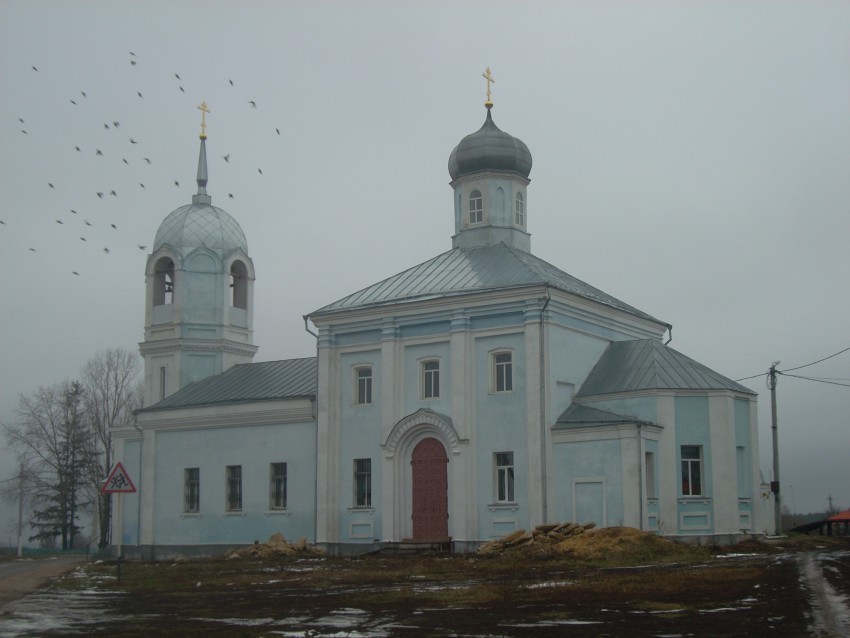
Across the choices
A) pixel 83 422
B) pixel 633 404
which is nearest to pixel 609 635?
pixel 633 404

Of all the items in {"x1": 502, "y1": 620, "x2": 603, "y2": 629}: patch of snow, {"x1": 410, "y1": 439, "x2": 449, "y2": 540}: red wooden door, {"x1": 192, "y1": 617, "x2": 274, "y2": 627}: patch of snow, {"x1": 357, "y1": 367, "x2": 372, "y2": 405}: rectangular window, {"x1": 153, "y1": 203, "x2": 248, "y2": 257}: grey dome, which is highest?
{"x1": 153, "y1": 203, "x2": 248, "y2": 257}: grey dome

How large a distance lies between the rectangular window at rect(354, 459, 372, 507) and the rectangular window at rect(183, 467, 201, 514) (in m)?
6.48

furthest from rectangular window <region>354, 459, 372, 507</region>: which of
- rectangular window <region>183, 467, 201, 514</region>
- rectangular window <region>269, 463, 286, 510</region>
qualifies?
rectangular window <region>183, 467, 201, 514</region>

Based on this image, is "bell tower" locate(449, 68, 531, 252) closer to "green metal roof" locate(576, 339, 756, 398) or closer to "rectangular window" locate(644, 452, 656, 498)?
"green metal roof" locate(576, 339, 756, 398)

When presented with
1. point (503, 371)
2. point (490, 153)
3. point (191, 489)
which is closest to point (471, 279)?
point (503, 371)

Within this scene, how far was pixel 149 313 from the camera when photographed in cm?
3966

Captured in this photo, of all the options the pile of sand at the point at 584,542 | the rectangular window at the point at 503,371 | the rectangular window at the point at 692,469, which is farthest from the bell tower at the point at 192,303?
the rectangular window at the point at 692,469

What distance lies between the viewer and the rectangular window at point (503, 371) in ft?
93.2

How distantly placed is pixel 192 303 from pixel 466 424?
47.0 feet

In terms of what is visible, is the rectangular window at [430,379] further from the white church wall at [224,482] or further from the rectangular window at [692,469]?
the rectangular window at [692,469]

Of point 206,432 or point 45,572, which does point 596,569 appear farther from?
point 206,432

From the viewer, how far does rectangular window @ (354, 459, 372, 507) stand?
100 ft

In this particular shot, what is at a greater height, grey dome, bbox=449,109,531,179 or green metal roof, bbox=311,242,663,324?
grey dome, bbox=449,109,531,179

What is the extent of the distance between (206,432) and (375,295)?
7772mm
